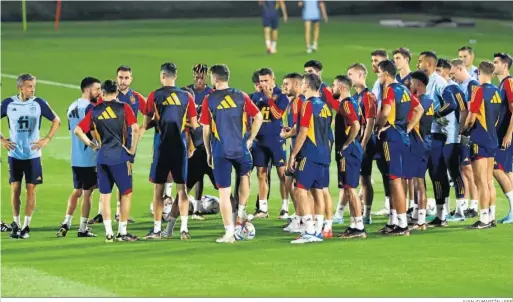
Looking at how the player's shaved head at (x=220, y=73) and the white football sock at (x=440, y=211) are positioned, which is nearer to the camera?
the player's shaved head at (x=220, y=73)

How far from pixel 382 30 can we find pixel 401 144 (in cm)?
2689

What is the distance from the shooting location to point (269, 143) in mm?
19562

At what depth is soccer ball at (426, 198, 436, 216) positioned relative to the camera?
65.1 ft

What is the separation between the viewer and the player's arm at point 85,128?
17.2 m

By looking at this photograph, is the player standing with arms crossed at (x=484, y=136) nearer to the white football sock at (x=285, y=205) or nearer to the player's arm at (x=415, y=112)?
the player's arm at (x=415, y=112)

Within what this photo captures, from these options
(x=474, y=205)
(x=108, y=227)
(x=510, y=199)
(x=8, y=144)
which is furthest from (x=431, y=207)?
(x=8, y=144)

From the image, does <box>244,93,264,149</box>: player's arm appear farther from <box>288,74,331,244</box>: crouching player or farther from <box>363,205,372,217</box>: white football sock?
<box>363,205,372,217</box>: white football sock

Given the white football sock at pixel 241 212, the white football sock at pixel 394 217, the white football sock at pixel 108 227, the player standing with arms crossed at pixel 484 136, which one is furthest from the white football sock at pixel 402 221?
the white football sock at pixel 108 227

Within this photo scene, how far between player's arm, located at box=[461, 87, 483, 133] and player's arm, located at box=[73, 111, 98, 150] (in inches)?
197

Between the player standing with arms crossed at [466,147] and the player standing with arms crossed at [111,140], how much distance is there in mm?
4591

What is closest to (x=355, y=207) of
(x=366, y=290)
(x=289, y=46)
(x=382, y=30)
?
(x=366, y=290)

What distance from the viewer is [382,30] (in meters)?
44.4

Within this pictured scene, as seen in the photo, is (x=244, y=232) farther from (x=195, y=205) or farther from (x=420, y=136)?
(x=420, y=136)

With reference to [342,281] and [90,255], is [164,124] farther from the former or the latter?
[342,281]
